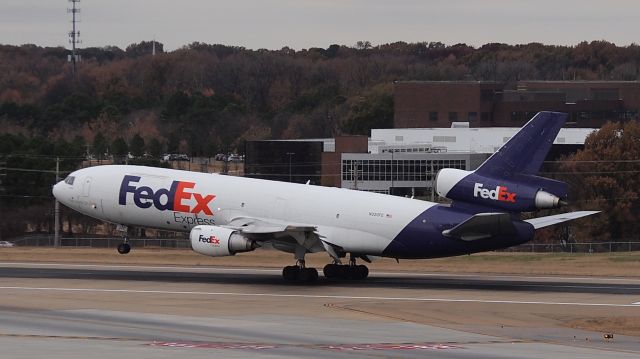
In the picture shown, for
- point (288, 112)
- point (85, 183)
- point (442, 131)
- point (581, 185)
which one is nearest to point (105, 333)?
point (85, 183)

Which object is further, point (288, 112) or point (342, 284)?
point (288, 112)

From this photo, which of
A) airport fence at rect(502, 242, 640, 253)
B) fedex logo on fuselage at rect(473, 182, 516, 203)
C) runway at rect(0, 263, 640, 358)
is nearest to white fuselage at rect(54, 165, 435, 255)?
runway at rect(0, 263, 640, 358)

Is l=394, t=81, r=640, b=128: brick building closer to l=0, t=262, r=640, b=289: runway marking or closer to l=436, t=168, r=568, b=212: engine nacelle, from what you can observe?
l=0, t=262, r=640, b=289: runway marking

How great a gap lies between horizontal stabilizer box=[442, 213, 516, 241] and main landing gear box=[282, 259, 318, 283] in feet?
19.2

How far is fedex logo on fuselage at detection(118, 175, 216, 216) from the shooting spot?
5709 centimetres

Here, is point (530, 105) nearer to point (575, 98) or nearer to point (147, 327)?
point (575, 98)

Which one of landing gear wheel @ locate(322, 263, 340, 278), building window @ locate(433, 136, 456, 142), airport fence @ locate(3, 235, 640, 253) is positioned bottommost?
airport fence @ locate(3, 235, 640, 253)

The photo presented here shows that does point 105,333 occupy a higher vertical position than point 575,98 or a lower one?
lower

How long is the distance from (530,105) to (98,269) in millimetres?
107150

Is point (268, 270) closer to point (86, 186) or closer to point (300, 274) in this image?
point (300, 274)

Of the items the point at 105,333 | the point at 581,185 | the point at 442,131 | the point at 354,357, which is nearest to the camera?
the point at 354,357

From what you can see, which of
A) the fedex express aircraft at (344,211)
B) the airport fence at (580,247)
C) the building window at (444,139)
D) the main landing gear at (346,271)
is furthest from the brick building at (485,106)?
the main landing gear at (346,271)

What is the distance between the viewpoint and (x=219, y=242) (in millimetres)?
53438

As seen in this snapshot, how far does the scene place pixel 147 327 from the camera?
3888cm
